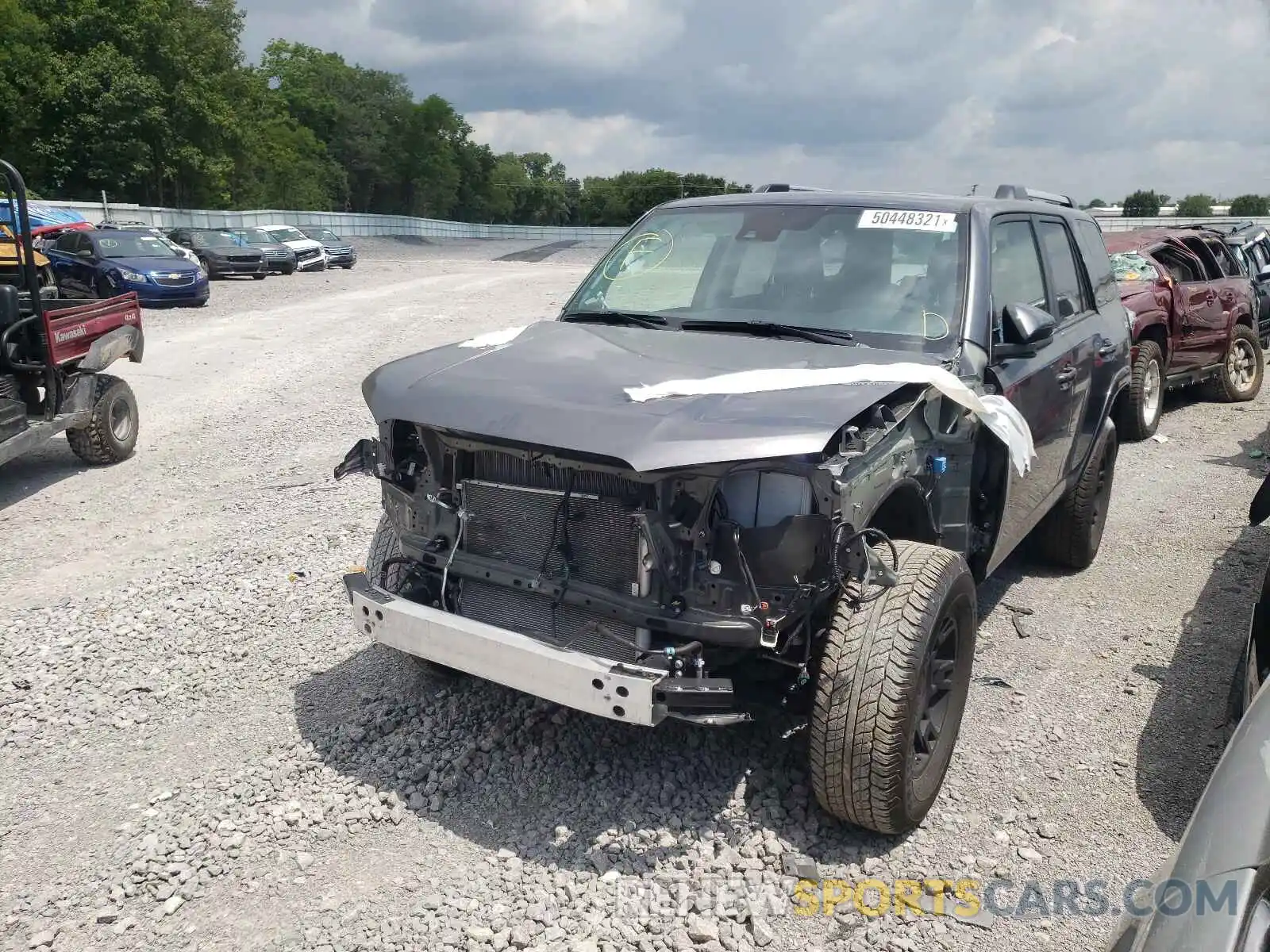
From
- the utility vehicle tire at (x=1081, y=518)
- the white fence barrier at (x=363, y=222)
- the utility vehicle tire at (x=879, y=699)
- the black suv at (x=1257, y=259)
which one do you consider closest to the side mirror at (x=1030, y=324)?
the utility vehicle tire at (x=879, y=699)

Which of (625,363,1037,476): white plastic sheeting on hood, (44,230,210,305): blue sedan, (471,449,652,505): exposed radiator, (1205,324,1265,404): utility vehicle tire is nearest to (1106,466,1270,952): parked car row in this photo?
(625,363,1037,476): white plastic sheeting on hood

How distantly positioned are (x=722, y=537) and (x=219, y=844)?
6.29 feet

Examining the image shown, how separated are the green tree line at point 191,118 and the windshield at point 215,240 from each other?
1493cm

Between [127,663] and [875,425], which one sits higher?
[875,425]

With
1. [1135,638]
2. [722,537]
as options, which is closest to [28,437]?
[722,537]

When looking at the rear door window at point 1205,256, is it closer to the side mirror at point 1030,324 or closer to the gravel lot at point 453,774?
the gravel lot at point 453,774

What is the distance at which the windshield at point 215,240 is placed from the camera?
2820cm

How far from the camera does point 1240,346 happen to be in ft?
39.0

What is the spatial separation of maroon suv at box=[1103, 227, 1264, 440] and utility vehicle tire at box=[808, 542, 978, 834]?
22.6 ft

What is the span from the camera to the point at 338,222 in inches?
2219

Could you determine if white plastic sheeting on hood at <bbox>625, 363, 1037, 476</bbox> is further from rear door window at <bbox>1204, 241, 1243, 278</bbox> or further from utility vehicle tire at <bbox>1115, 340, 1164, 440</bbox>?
rear door window at <bbox>1204, 241, 1243, 278</bbox>

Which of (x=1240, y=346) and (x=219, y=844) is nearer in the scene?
(x=219, y=844)

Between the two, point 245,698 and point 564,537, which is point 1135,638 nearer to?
point 564,537
